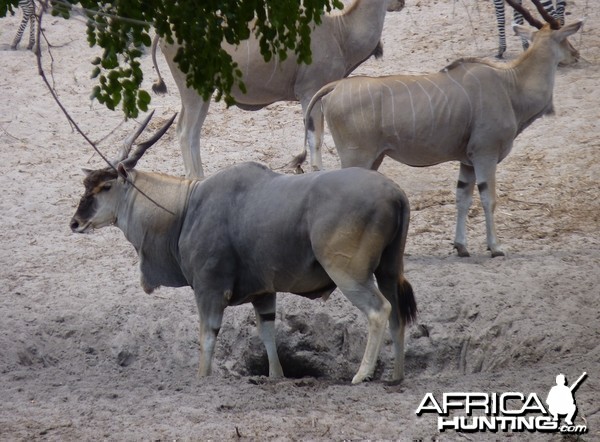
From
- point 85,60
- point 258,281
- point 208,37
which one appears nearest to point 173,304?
point 258,281

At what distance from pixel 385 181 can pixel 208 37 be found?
5.22 feet

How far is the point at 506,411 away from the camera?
4906mm

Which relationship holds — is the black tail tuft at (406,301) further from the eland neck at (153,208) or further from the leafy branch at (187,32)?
the leafy branch at (187,32)

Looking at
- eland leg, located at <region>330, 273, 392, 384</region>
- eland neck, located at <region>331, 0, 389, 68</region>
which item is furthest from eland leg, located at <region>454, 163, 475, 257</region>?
eland leg, located at <region>330, 273, 392, 384</region>

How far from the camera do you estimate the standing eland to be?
8906 millimetres

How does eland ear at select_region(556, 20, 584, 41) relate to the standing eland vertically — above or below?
above

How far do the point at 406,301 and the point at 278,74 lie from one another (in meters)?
3.48

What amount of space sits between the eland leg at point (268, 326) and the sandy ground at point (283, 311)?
39 centimetres

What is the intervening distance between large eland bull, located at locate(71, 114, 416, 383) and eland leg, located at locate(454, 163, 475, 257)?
183 centimetres

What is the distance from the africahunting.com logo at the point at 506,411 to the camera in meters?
4.75

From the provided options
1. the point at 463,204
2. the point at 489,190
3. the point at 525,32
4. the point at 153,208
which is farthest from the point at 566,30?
the point at 153,208

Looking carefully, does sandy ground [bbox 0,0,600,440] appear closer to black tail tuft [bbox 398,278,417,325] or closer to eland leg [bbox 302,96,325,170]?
black tail tuft [bbox 398,278,417,325]

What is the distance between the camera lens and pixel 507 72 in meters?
7.84

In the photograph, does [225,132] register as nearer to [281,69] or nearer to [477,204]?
[281,69]
